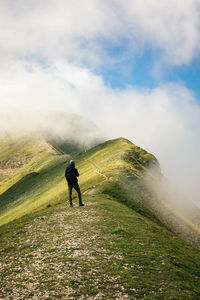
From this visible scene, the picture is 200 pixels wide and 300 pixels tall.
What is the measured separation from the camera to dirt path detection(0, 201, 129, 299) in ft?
38.8

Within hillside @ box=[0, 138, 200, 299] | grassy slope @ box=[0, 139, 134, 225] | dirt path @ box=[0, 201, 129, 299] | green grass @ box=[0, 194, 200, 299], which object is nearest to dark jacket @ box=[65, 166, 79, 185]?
hillside @ box=[0, 138, 200, 299]

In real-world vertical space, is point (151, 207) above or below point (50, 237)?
above

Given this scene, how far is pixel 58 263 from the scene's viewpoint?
49.5ft

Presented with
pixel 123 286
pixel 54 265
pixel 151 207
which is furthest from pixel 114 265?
pixel 151 207

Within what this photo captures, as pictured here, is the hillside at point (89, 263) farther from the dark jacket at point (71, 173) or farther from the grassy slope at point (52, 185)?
the grassy slope at point (52, 185)

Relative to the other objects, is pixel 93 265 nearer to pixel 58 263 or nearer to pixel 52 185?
pixel 58 263

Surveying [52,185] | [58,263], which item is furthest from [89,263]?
[52,185]

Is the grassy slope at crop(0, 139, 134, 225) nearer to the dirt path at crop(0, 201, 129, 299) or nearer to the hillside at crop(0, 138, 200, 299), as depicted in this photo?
the hillside at crop(0, 138, 200, 299)

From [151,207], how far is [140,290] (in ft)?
125

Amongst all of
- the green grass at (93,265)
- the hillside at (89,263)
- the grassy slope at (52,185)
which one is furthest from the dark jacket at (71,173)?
the grassy slope at (52,185)

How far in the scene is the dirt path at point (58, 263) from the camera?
38.8 feet

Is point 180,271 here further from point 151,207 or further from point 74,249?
point 151,207

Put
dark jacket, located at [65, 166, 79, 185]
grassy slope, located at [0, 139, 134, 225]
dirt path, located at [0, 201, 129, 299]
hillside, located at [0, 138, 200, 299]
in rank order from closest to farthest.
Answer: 1. dirt path, located at [0, 201, 129, 299]
2. hillside, located at [0, 138, 200, 299]
3. dark jacket, located at [65, 166, 79, 185]
4. grassy slope, located at [0, 139, 134, 225]

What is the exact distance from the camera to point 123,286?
40.3ft
